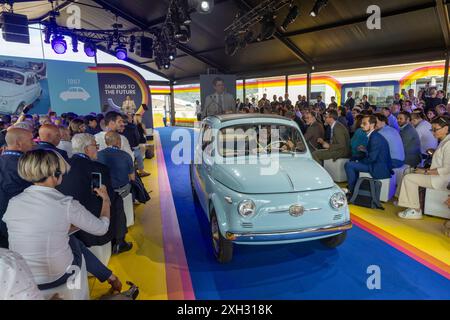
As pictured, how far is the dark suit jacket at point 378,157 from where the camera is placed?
5.12 meters

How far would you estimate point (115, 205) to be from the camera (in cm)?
340

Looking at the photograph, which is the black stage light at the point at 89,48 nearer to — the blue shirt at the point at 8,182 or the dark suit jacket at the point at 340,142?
the dark suit jacket at the point at 340,142

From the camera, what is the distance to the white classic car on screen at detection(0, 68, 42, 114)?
38.9 ft

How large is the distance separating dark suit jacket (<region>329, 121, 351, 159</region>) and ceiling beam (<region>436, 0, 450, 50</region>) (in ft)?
16.2

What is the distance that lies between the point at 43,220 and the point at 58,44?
13.4 m

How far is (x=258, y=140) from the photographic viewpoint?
173 inches

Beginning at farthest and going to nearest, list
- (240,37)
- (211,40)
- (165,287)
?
(211,40)
(240,37)
(165,287)

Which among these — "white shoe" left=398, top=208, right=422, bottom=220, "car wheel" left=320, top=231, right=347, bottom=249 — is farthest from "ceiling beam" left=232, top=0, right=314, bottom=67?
"car wheel" left=320, top=231, right=347, bottom=249

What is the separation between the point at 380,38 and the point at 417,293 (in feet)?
32.7

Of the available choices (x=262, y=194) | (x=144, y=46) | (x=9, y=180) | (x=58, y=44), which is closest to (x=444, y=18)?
(x=262, y=194)

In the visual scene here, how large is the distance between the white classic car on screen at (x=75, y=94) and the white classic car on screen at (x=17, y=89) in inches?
76.8

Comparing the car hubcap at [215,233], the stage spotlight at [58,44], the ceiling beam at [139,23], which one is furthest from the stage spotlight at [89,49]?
the car hubcap at [215,233]
